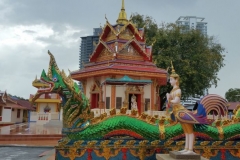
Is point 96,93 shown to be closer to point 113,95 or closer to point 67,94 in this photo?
point 113,95

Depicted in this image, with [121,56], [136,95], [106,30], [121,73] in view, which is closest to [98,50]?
[106,30]

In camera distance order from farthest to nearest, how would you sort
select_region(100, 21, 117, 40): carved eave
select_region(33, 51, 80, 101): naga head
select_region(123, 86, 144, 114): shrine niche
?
select_region(100, 21, 117, 40): carved eave < select_region(123, 86, 144, 114): shrine niche < select_region(33, 51, 80, 101): naga head

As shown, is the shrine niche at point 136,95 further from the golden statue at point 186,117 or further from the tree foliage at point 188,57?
the golden statue at point 186,117

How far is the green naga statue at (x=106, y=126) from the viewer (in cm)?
595

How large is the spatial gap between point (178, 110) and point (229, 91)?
2030 inches

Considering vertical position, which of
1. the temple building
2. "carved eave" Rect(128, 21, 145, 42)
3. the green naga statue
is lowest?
the green naga statue

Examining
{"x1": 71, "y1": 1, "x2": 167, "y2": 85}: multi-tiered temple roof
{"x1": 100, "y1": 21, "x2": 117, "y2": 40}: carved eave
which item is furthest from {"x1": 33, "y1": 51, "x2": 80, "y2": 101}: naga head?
{"x1": 100, "y1": 21, "x2": 117, "y2": 40}: carved eave

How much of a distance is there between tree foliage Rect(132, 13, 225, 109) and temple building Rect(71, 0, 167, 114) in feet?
10.3

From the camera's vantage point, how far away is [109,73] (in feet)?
59.7

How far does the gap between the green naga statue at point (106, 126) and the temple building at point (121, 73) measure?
1069cm

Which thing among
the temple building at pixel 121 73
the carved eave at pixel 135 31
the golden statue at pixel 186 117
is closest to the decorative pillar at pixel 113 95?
the temple building at pixel 121 73

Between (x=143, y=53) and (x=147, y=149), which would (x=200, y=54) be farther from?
(x=147, y=149)

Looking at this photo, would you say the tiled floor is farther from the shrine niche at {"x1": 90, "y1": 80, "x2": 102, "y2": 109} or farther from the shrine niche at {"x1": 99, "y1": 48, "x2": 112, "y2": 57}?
the shrine niche at {"x1": 99, "y1": 48, "x2": 112, "y2": 57}

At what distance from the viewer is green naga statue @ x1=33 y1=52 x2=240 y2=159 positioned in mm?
5953
